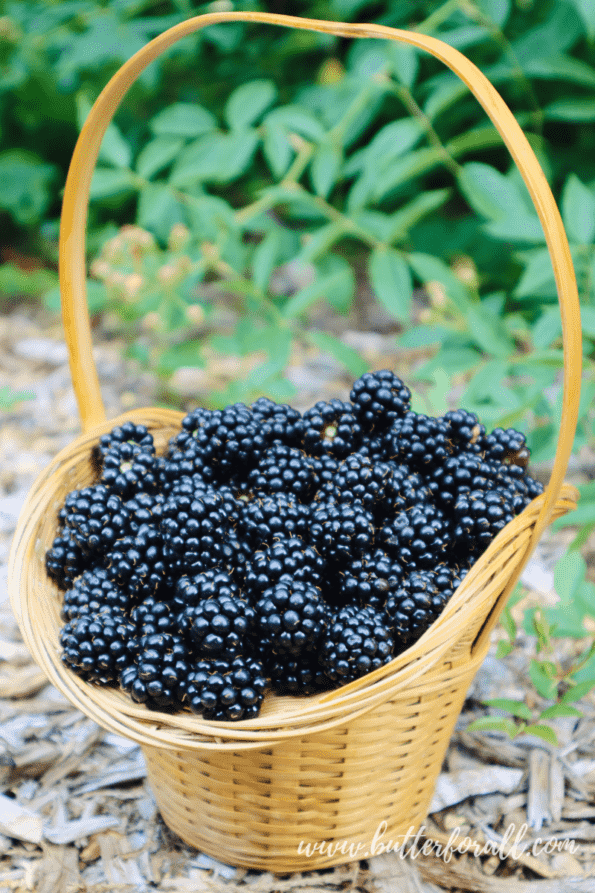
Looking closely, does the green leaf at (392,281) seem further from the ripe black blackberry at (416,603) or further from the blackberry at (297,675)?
the blackberry at (297,675)

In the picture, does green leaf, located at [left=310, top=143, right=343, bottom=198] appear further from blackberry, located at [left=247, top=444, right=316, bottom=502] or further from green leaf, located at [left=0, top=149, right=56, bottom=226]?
green leaf, located at [left=0, top=149, right=56, bottom=226]

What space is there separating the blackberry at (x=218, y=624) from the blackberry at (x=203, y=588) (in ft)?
0.04

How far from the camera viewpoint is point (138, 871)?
118 centimetres

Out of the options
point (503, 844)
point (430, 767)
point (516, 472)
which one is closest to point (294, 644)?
point (430, 767)

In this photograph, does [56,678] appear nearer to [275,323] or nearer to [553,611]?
[553,611]

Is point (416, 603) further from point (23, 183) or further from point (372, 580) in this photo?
point (23, 183)

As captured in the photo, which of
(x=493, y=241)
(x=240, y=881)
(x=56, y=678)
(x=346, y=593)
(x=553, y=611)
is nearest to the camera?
(x=56, y=678)

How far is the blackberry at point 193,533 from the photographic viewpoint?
104 centimetres

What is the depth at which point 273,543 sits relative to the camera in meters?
1.07

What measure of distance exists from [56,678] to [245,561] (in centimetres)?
33

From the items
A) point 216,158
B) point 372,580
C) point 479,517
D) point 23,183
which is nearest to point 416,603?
point 372,580

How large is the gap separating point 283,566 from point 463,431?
1.42 ft

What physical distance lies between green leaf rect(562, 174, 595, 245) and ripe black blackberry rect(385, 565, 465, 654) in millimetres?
1065

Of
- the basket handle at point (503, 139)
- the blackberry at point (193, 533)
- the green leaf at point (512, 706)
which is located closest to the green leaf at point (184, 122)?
the basket handle at point (503, 139)
